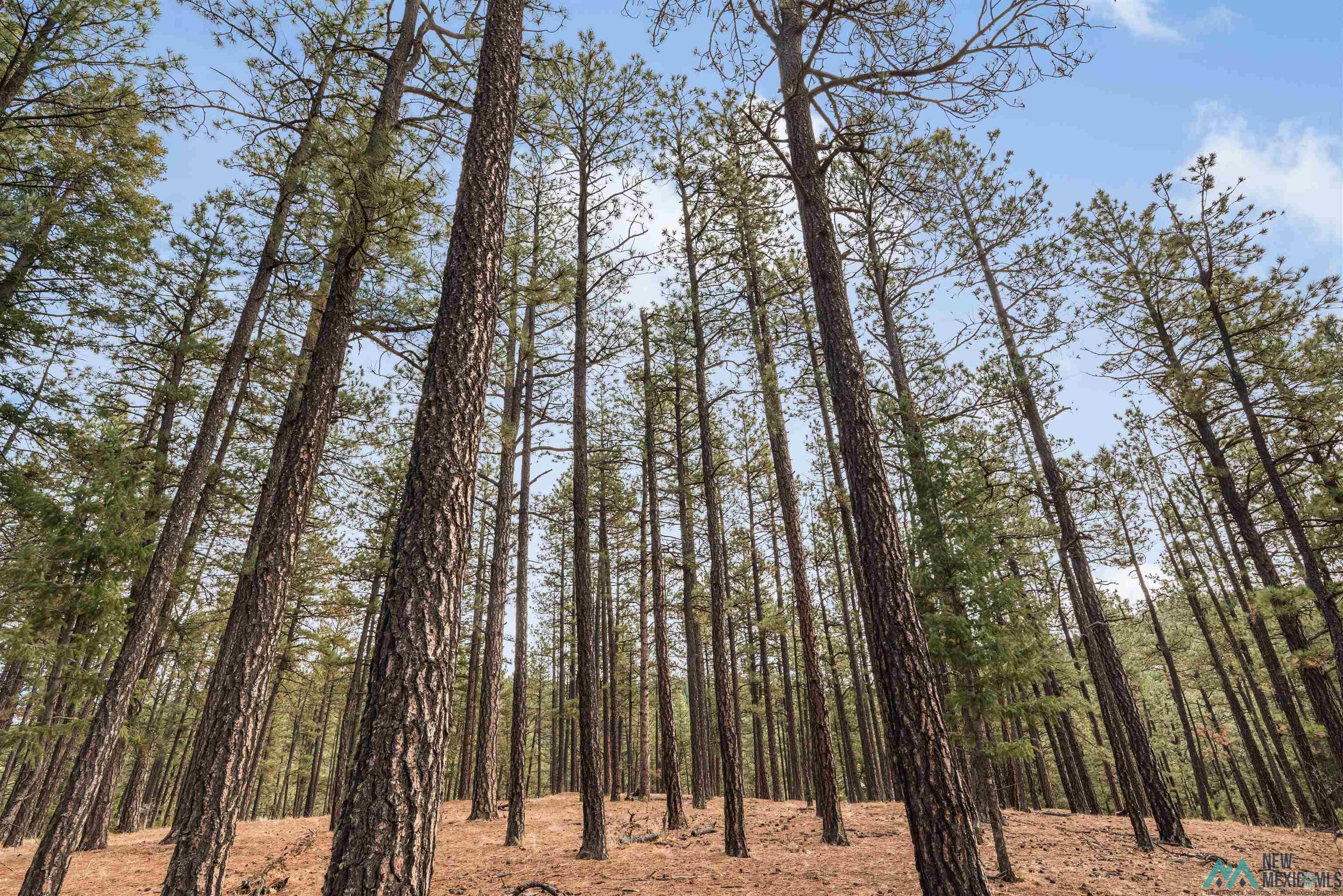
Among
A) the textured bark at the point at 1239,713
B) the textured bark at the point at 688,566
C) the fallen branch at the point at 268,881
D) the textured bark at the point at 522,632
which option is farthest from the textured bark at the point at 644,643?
the textured bark at the point at 1239,713

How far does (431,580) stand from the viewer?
3.33 meters

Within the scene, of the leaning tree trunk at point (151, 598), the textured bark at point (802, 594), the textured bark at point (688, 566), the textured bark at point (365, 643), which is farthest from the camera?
the textured bark at point (365, 643)

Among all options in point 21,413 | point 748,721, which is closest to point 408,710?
point 21,413

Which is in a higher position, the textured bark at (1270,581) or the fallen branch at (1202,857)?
the textured bark at (1270,581)

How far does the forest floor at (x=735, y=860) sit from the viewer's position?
676 centimetres

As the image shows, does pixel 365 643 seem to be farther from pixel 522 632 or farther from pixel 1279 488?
pixel 1279 488

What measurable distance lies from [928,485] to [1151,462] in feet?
41.5

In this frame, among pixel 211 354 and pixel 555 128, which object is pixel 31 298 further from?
pixel 555 128

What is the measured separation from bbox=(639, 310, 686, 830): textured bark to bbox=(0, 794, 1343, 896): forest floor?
514 mm

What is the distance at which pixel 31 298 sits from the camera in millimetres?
8812

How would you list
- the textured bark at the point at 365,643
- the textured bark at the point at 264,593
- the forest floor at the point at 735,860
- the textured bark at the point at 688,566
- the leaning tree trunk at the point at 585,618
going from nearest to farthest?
the textured bark at the point at 264,593
the forest floor at the point at 735,860
the leaning tree trunk at the point at 585,618
the textured bark at the point at 688,566
the textured bark at the point at 365,643

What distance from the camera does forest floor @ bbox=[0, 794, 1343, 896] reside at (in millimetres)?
6758

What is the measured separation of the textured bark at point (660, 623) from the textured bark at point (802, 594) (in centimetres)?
243

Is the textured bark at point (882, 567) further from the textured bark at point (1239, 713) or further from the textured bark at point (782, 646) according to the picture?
the textured bark at point (1239, 713)
